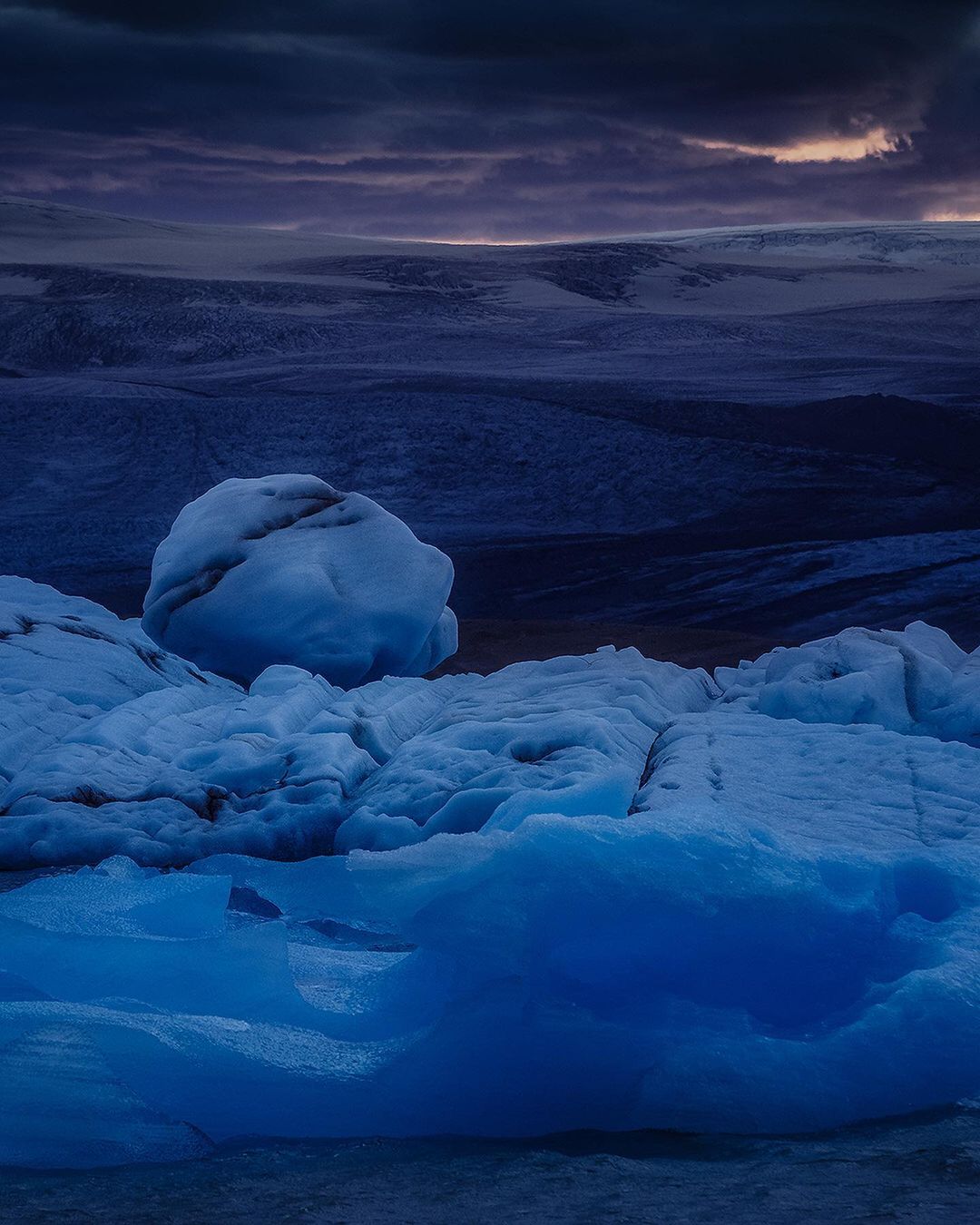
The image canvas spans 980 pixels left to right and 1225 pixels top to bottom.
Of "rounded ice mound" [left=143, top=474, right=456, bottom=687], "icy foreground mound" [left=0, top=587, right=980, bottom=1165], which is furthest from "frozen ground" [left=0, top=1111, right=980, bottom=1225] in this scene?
"rounded ice mound" [left=143, top=474, right=456, bottom=687]

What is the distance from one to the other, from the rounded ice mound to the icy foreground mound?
6.85 feet

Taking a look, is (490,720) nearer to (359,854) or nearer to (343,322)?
(359,854)

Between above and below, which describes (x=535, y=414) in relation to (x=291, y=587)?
above

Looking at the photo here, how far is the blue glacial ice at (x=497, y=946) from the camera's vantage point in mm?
2389

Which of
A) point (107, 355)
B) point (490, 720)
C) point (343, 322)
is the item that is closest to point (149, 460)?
point (107, 355)

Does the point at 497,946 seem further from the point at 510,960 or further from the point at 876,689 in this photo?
the point at 876,689

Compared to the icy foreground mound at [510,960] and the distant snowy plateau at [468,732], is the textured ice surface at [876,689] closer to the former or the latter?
the distant snowy plateau at [468,732]

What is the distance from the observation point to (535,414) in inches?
459

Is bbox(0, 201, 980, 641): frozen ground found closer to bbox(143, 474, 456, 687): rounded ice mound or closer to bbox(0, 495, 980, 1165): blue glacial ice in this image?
bbox(143, 474, 456, 687): rounded ice mound

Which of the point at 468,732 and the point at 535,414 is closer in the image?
the point at 468,732

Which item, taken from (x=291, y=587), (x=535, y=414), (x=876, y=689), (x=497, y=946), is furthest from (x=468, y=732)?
(x=535, y=414)

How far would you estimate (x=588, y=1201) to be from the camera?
6.42ft

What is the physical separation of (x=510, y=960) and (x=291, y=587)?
3861mm

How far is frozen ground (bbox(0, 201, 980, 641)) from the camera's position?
973cm
